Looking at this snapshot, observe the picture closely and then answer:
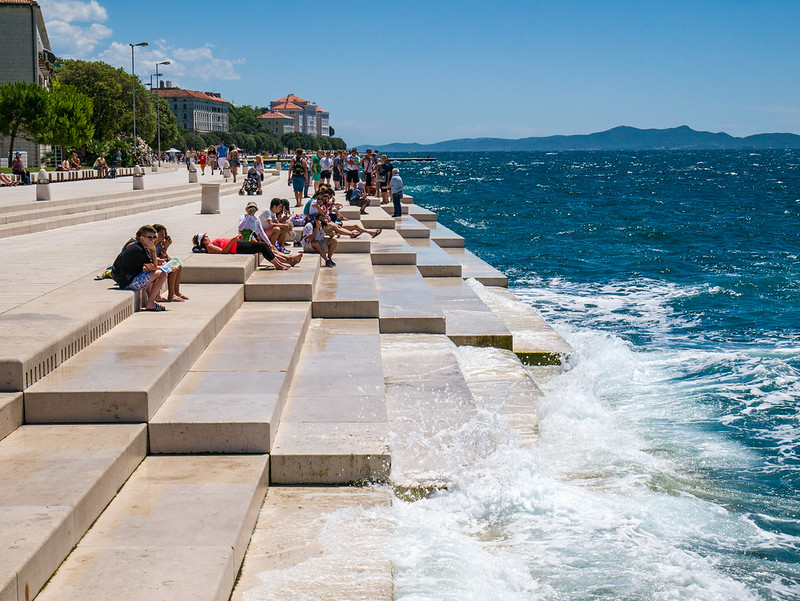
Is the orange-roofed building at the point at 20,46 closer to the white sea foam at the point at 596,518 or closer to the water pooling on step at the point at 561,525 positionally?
the white sea foam at the point at 596,518

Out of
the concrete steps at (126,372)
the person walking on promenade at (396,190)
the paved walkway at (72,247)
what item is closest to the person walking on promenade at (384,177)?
the person walking on promenade at (396,190)

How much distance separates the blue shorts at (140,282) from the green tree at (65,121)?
42.3m

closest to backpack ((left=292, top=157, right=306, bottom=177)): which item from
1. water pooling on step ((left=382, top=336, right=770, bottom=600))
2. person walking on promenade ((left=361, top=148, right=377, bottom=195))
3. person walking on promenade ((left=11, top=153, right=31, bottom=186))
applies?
person walking on promenade ((left=361, top=148, right=377, bottom=195))

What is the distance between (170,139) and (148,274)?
101776 mm

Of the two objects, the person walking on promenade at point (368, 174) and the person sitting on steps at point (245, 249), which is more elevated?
the person walking on promenade at point (368, 174)

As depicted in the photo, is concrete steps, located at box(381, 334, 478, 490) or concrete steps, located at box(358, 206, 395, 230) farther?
concrete steps, located at box(358, 206, 395, 230)

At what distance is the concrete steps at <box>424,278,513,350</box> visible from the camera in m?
11.6

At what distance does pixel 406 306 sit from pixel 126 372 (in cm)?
569

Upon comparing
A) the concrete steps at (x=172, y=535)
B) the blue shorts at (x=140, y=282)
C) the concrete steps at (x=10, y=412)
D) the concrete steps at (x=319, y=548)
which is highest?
the blue shorts at (x=140, y=282)

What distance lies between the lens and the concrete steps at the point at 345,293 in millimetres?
11695

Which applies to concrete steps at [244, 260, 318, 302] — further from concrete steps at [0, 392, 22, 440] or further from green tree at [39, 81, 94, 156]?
green tree at [39, 81, 94, 156]

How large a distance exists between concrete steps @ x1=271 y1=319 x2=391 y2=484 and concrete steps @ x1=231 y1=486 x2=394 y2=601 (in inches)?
5.8

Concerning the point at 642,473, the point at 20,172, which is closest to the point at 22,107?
the point at 20,172

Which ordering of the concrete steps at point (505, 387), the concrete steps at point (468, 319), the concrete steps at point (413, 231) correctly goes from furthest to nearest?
the concrete steps at point (413, 231)
the concrete steps at point (468, 319)
the concrete steps at point (505, 387)
